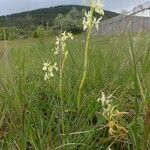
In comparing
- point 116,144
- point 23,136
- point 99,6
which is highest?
point 99,6

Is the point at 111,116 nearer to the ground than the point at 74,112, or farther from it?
farther from it

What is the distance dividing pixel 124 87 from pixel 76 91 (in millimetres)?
398

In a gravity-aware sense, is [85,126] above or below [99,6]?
below

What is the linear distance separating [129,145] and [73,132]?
0.25 metres

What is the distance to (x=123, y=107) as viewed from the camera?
2.54 metres

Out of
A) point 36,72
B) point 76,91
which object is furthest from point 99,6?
point 36,72

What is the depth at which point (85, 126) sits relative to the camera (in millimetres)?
2242

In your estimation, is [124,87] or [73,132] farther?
[124,87]

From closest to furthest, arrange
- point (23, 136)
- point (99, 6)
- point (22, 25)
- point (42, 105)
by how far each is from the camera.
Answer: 1. point (23, 136)
2. point (99, 6)
3. point (42, 105)
4. point (22, 25)

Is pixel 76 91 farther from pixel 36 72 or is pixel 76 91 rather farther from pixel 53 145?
pixel 36 72

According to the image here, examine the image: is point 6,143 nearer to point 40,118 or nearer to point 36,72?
point 40,118

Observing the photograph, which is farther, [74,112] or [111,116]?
[74,112]

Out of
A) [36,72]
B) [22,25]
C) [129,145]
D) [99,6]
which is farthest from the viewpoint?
[22,25]

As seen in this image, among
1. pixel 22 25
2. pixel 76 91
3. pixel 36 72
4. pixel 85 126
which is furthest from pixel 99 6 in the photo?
pixel 22 25
